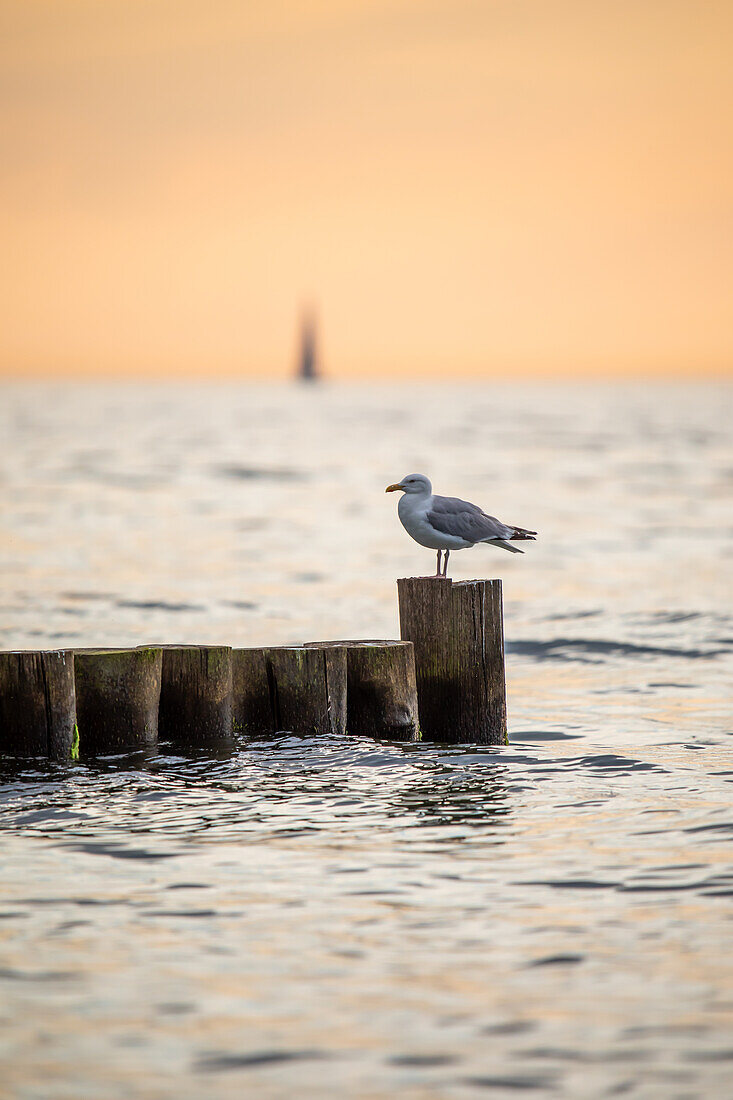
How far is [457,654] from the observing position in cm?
927

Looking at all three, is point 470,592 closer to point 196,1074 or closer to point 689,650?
point 196,1074

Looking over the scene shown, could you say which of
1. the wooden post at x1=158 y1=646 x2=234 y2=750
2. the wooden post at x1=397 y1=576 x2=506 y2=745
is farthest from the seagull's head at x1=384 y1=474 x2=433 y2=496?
the wooden post at x1=158 y1=646 x2=234 y2=750

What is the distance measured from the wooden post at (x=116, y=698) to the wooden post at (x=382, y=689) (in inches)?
45.5

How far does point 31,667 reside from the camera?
27.6 ft

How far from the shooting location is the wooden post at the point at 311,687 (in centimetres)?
905

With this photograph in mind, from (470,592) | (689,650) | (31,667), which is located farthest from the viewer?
(689,650)

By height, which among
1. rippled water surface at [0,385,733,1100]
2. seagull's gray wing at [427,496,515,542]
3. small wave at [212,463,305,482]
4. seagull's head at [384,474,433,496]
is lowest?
rippled water surface at [0,385,733,1100]

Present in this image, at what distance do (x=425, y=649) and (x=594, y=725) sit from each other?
2.76 meters

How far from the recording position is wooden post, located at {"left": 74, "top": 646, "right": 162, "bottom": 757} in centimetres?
869

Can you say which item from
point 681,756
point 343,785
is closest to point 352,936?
point 343,785

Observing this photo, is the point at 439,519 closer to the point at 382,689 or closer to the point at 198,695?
the point at 382,689

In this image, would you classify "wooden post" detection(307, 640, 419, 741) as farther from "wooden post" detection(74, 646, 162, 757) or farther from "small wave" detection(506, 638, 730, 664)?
"small wave" detection(506, 638, 730, 664)

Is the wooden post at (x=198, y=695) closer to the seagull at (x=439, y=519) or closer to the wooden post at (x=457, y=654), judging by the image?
the wooden post at (x=457, y=654)

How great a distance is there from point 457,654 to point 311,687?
3.47 ft
